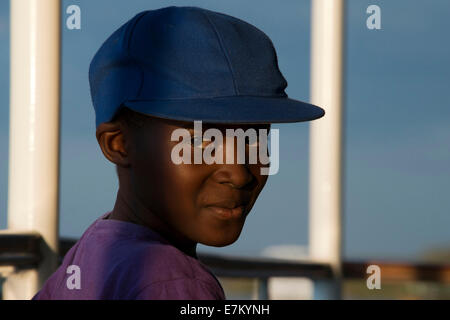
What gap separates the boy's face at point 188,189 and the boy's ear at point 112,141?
0.11ft

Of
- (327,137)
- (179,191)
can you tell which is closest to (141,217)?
(179,191)

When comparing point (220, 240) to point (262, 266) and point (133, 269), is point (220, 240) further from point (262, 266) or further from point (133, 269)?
point (262, 266)

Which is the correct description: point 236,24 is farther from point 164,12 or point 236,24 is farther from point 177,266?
point 177,266

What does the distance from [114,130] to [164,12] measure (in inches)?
7.1

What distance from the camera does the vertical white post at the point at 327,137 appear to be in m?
4.64

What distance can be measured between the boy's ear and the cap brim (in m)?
0.07

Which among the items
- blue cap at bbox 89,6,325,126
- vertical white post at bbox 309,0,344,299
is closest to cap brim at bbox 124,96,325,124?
blue cap at bbox 89,6,325,126

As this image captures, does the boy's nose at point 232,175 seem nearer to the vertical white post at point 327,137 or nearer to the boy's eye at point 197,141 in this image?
the boy's eye at point 197,141

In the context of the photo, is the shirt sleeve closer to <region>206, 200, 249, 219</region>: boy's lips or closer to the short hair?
<region>206, 200, 249, 219</region>: boy's lips

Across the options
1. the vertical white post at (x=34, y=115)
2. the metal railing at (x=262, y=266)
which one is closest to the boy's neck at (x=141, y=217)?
the metal railing at (x=262, y=266)

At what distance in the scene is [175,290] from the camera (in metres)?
0.90

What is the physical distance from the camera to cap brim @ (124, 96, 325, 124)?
1014mm

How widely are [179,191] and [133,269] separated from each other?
173mm
